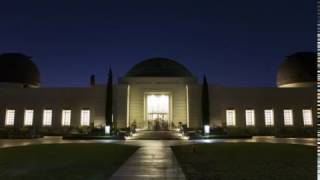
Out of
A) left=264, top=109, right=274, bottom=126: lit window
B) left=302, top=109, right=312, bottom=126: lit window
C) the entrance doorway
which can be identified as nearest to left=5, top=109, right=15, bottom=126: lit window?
the entrance doorway

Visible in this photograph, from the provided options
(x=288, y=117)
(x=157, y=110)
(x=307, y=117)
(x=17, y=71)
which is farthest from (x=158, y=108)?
(x=17, y=71)

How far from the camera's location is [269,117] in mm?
42812

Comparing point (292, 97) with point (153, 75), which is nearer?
point (292, 97)

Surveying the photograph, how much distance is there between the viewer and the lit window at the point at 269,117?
42.5m

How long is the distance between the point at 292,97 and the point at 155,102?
59.6 feet

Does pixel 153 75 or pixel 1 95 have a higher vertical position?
pixel 153 75

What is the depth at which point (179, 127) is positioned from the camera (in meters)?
41.7

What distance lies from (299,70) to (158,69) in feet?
68.8

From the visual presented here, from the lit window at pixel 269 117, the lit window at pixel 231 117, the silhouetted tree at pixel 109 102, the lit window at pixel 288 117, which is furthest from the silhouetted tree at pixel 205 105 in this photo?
the lit window at pixel 288 117

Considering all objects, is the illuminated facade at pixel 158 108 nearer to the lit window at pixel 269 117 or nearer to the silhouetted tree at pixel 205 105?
the lit window at pixel 269 117

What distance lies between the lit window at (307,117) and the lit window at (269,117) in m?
4.11

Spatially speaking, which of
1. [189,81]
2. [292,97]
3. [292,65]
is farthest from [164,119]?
[292,65]

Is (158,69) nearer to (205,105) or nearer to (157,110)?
(157,110)

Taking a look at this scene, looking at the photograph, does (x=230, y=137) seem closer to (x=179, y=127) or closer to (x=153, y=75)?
(x=179, y=127)
